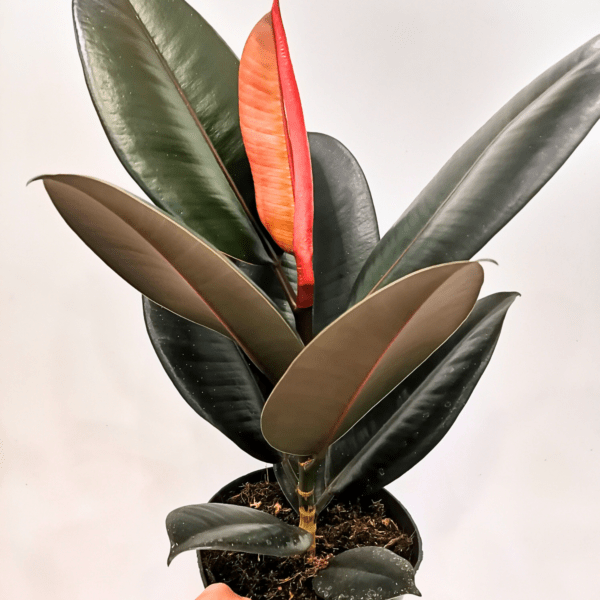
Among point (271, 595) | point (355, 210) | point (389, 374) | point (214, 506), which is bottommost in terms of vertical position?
point (271, 595)

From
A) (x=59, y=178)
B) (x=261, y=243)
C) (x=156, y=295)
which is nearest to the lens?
(x=59, y=178)

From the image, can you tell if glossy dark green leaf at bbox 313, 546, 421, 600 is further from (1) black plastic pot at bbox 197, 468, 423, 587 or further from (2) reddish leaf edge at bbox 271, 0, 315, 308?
(2) reddish leaf edge at bbox 271, 0, 315, 308

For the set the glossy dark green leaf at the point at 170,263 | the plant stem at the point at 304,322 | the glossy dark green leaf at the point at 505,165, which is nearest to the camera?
the glossy dark green leaf at the point at 170,263

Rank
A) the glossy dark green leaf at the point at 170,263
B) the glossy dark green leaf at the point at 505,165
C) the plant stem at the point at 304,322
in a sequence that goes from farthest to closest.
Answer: the plant stem at the point at 304,322, the glossy dark green leaf at the point at 505,165, the glossy dark green leaf at the point at 170,263

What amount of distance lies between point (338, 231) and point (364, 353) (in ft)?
0.90

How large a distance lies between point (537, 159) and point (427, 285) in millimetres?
175

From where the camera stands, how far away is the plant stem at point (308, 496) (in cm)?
65

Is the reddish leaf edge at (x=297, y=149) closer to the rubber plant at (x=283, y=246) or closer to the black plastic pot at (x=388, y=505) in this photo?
the rubber plant at (x=283, y=246)

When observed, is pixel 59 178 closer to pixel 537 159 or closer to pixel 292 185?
pixel 292 185

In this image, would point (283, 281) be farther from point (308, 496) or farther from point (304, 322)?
point (308, 496)

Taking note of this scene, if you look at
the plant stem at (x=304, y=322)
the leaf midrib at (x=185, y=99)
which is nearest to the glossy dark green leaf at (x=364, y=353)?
the plant stem at (x=304, y=322)

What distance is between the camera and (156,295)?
0.52 metres

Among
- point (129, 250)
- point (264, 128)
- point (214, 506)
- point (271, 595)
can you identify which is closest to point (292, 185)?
point (264, 128)

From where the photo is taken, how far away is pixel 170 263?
461 mm
